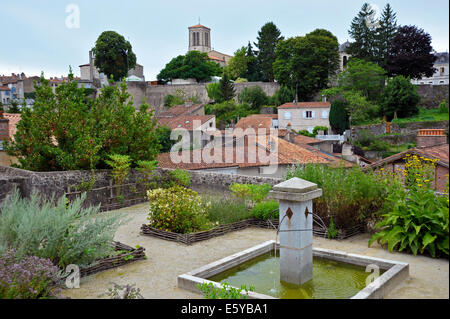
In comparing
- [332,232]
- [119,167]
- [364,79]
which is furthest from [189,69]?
[332,232]

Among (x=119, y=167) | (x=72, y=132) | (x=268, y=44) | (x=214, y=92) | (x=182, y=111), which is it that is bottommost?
(x=119, y=167)

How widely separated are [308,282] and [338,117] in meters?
42.4

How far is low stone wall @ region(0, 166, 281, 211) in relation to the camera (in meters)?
10.2

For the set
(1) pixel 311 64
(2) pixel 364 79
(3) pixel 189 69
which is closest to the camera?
(2) pixel 364 79

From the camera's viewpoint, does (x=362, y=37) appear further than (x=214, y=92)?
No

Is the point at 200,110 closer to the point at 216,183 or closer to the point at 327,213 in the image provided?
the point at 216,183

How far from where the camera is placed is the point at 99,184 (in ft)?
36.7

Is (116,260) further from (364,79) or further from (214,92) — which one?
(214,92)

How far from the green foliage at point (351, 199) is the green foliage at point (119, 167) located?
5957 mm

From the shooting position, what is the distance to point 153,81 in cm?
7638

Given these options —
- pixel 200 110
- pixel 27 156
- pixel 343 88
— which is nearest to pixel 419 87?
pixel 343 88

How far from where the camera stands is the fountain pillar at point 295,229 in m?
5.29

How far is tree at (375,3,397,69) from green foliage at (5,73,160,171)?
1811 inches

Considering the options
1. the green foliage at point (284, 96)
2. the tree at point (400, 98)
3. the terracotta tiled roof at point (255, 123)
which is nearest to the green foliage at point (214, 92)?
the green foliage at point (284, 96)
